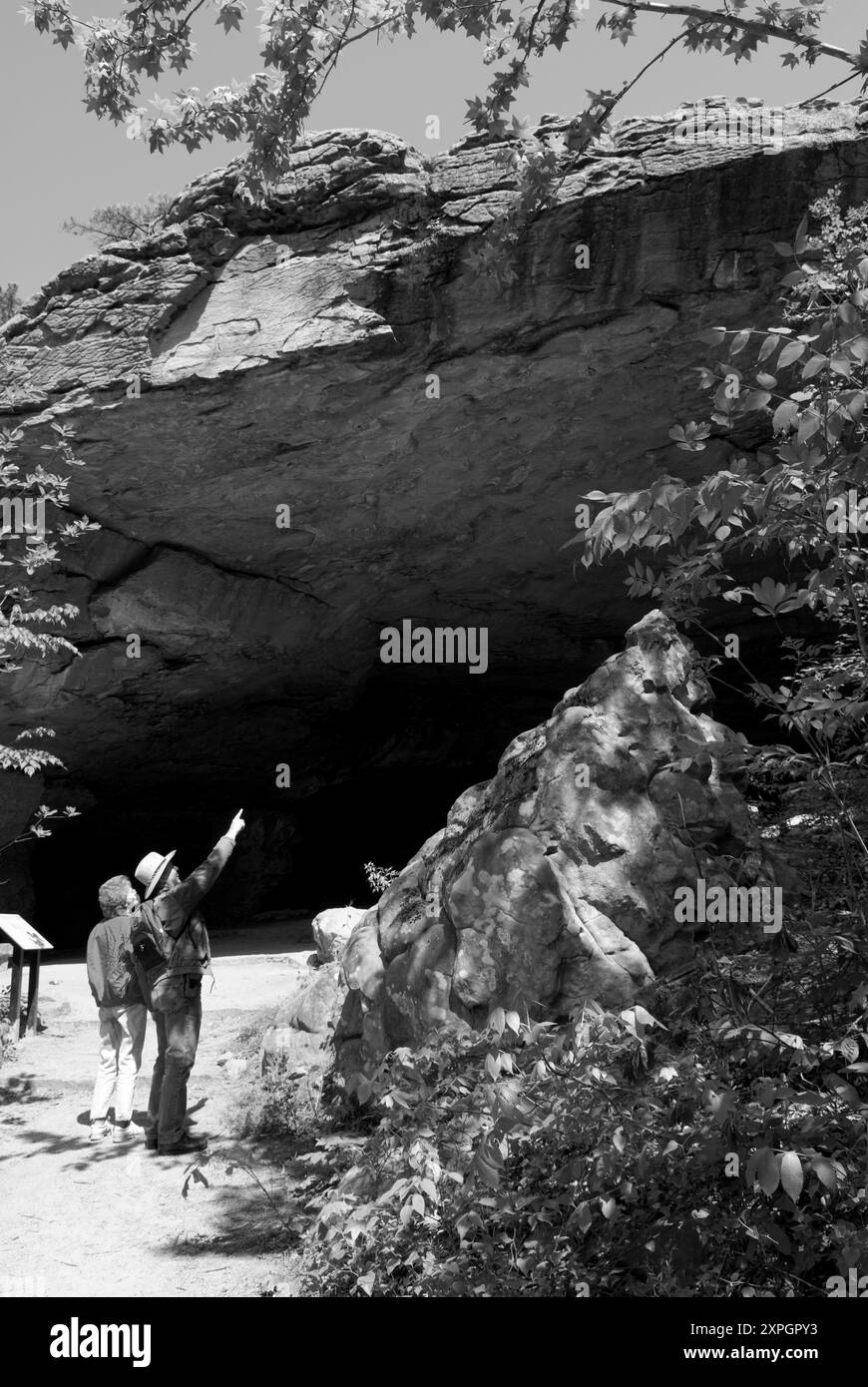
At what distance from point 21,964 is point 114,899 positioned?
251 centimetres

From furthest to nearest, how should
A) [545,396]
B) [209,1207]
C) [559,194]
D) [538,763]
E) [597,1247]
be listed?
1. [545,396]
2. [559,194]
3. [538,763]
4. [209,1207]
5. [597,1247]

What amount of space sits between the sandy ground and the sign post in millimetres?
329

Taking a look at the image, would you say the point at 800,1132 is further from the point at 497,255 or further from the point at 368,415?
the point at 368,415

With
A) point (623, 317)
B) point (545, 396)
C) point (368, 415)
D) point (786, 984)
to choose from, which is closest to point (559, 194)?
point (623, 317)

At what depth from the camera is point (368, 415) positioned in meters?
10.2

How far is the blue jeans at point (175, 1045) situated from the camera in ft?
19.3

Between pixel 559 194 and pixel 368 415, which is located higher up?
pixel 559 194

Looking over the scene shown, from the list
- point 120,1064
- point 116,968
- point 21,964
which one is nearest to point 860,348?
point 116,968

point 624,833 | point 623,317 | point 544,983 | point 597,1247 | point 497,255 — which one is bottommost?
point 597,1247

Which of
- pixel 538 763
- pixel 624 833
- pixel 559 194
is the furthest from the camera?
pixel 559 194

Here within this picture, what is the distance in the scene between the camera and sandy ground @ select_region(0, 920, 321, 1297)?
4.52m

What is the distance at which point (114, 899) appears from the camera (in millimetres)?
6410

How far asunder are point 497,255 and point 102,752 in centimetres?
968

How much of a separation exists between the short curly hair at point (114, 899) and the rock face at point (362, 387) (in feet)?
16.4
